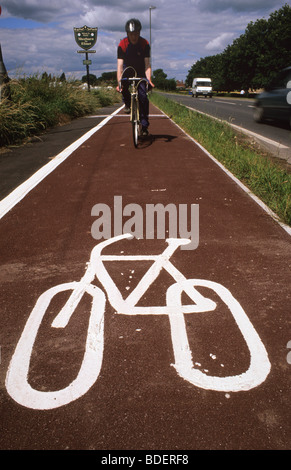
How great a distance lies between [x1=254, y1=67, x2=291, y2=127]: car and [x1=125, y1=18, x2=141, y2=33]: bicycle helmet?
619 cm

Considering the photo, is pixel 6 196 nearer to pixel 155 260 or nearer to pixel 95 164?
Result: pixel 95 164

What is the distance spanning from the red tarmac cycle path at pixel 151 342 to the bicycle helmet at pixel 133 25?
4.31 metres

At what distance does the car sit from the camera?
1127cm

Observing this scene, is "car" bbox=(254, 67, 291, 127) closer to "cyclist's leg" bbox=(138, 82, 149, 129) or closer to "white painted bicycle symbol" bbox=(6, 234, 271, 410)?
"cyclist's leg" bbox=(138, 82, 149, 129)

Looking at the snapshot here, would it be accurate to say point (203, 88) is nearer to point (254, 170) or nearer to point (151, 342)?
point (254, 170)

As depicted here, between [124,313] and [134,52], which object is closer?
[124,313]

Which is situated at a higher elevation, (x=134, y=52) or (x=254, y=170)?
(x=134, y=52)

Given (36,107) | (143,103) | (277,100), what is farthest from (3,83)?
(277,100)

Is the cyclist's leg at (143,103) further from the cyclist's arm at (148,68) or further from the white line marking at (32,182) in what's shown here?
the white line marking at (32,182)

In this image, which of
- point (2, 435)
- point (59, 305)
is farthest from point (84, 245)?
point (2, 435)

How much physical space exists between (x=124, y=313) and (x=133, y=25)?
21.6 feet

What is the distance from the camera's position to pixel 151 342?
219 cm

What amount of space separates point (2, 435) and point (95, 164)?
577cm

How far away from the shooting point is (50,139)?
1000 centimetres
